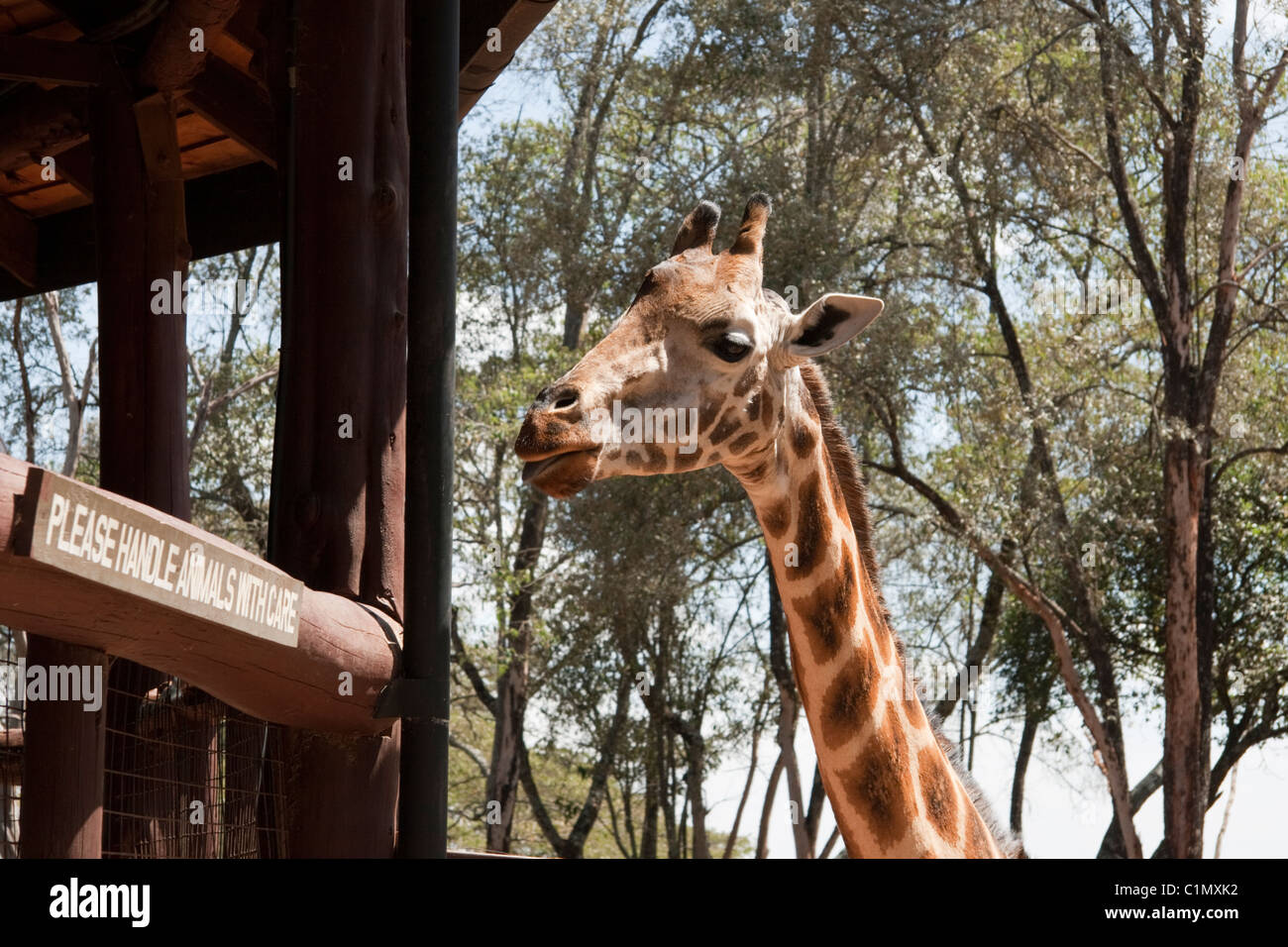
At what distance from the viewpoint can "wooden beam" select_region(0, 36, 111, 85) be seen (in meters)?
4.85

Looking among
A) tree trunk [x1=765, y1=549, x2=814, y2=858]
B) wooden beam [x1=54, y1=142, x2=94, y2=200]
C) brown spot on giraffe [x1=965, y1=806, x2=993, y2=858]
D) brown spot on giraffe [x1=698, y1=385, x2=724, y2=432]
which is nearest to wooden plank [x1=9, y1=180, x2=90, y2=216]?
wooden beam [x1=54, y1=142, x2=94, y2=200]

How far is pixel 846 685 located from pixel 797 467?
67 cm

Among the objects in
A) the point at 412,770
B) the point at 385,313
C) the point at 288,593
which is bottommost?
the point at 412,770

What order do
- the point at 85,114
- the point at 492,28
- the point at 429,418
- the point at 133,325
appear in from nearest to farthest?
the point at 429,418 → the point at 492,28 → the point at 133,325 → the point at 85,114

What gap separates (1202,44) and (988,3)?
82.2 inches

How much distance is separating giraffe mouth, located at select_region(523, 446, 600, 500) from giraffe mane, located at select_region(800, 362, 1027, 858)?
1.18 m

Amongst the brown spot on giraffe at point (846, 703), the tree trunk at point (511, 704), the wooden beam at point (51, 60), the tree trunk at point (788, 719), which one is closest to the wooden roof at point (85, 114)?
the wooden beam at point (51, 60)

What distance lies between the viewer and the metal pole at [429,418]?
11.5 ft

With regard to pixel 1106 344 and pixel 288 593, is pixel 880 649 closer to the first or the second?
pixel 288 593

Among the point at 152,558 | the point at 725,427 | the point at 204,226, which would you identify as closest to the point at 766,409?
the point at 725,427

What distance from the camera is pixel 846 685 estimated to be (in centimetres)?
410

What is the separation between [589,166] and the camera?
2052 centimetres

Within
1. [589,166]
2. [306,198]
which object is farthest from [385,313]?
[589,166]
